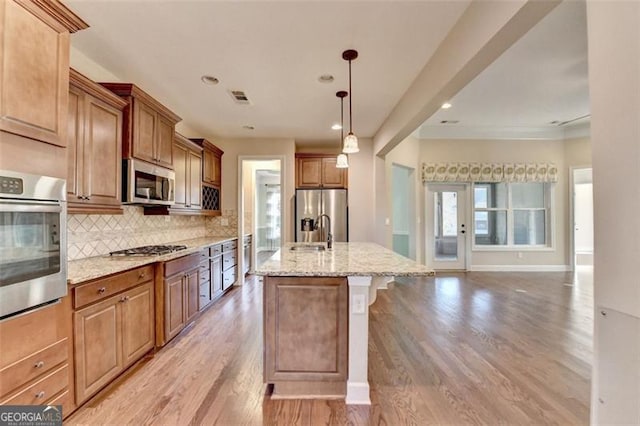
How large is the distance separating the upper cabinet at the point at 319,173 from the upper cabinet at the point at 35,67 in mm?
3775

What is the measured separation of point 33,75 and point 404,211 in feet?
19.1

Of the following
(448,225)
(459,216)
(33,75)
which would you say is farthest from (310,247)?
(459,216)

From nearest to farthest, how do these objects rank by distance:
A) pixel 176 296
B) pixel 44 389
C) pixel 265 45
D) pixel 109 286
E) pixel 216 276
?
1. pixel 44 389
2. pixel 109 286
3. pixel 265 45
4. pixel 176 296
5. pixel 216 276

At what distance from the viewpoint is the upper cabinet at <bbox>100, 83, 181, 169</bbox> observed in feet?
8.57

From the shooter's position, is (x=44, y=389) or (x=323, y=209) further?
(x=323, y=209)

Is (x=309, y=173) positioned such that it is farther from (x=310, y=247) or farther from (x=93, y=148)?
(x=93, y=148)

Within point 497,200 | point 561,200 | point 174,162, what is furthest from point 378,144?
point 561,200

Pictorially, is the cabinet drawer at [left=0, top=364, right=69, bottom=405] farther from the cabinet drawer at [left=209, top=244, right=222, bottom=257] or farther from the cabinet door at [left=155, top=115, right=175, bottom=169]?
the cabinet drawer at [left=209, top=244, right=222, bottom=257]

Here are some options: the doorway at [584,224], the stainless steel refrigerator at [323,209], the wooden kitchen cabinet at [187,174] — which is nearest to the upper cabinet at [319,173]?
the stainless steel refrigerator at [323,209]

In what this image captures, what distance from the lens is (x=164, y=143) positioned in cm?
318

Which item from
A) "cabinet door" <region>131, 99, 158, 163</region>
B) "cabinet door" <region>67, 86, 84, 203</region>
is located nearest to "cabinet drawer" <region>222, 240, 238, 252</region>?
"cabinet door" <region>131, 99, 158, 163</region>

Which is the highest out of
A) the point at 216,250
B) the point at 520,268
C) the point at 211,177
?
the point at 211,177

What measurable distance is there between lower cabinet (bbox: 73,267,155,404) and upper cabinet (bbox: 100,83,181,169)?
3.62ft

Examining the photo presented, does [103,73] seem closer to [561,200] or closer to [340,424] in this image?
[340,424]
